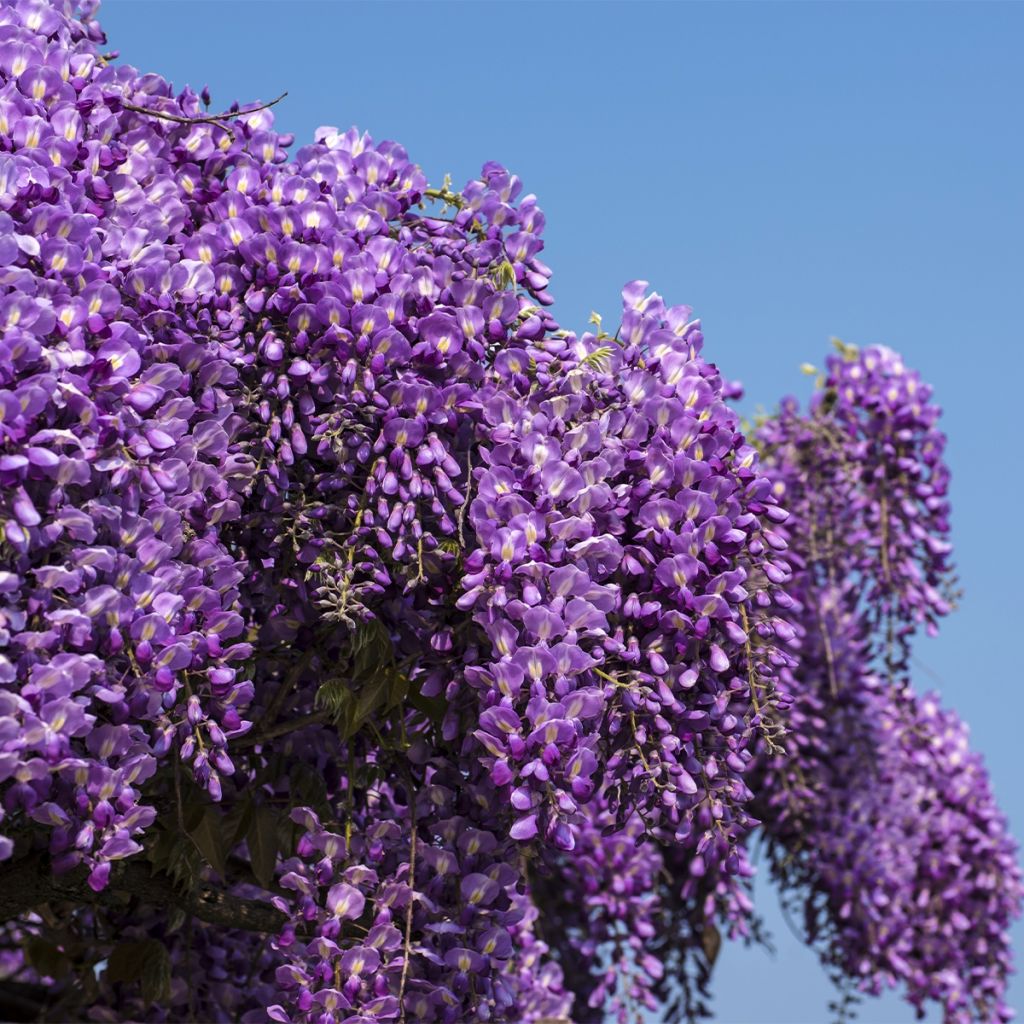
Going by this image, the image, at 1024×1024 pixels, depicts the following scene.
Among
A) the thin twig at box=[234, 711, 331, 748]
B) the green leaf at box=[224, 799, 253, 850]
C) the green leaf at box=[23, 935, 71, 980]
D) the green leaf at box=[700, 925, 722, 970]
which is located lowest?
the green leaf at box=[23, 935, 71, 980]

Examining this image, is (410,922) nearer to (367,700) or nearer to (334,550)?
(367,700)

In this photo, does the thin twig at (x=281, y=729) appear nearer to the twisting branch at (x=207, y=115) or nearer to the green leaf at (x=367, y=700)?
the green leaf at (x=367, y=700)

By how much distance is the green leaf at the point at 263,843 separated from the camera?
13.2 feet

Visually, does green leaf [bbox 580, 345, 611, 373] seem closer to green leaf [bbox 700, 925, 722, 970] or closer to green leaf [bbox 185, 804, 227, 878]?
green leaf [bbox 185, 804, 227, 878]

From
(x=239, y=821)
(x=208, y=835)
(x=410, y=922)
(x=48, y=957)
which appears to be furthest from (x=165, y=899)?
(x=48, y=957)

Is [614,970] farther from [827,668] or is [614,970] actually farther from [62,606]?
[62,606]

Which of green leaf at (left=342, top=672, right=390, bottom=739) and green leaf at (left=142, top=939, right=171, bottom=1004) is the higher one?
green leaf at (left=342, top=672, right=390, bottom=739)

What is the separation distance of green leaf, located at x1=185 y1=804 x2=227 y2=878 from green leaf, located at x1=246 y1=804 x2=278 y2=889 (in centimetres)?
11

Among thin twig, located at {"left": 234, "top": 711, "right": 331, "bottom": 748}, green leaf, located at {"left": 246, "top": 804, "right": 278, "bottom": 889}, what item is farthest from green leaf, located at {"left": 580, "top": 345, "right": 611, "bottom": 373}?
green leaf, located at {"left": 246, "top": 804, "right": 278, "bottom": 889}

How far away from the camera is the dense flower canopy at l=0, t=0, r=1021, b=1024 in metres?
3.26

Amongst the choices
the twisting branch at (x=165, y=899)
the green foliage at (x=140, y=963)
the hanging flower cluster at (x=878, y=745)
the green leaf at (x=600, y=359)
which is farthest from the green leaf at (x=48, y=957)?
the hanging flower cluster at (x=878, y=745)

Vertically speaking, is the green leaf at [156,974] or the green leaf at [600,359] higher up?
the green leaf at [600,359]

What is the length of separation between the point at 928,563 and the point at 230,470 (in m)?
4.15

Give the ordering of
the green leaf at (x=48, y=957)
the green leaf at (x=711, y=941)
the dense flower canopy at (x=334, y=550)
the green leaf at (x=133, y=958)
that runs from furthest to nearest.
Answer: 1. the green leaf at (x=711, y=941)
2. the green leaf at (x=48, y=957)
3. the green leaf at (x=133, y=958)
4. the dense flower canopy at (x=334, y=550)
